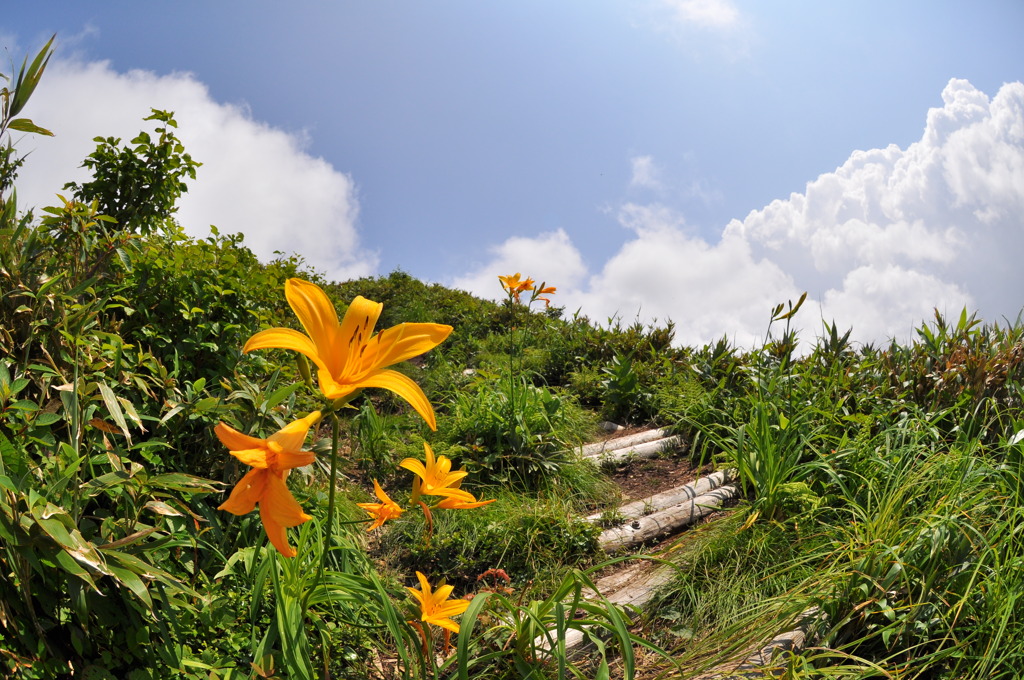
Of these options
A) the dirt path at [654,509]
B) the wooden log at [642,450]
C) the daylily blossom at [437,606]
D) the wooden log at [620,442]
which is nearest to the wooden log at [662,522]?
the dirt path at [654,509]

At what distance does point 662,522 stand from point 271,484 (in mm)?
2777

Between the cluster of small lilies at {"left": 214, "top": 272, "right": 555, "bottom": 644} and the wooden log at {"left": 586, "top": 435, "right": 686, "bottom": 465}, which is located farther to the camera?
the wooden log at {"left": 586, "top": 435, "right": 686, "bottom": 465}

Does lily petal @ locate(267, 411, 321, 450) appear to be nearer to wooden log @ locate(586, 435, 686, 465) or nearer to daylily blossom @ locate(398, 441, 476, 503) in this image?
daylily blossom @ locate(398, 441, 476, 503)

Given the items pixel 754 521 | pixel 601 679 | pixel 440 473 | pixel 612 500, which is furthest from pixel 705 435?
pixel 440 473

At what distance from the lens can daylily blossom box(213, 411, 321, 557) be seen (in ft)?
3.62

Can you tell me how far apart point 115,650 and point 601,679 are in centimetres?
141

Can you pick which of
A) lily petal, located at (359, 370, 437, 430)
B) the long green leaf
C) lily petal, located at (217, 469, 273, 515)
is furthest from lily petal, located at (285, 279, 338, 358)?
the long green leaf

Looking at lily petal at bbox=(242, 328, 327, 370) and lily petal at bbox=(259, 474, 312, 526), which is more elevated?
lily petal at bbox=(242, 328, 327, 370)

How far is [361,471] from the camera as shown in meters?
4.34

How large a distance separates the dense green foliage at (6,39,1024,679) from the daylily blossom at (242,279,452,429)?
0.41ft

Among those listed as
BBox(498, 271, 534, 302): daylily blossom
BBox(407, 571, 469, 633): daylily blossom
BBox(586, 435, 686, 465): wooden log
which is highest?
BBox(498, 271, 534, 302): daylily blossom

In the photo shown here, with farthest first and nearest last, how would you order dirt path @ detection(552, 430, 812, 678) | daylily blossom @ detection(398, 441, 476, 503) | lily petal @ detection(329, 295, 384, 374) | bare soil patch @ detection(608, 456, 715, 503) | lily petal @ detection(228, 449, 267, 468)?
1. bare soil patch @ detection(608, 456, 715, 503)
2. dirt path @ detection(552, 430, 812, 678)
3. daylily blossom @ detection(398, 441, 476, 503)
4. lily petal @ detection(329, 295, 384, 374)
5. lily petal @ detection(228, 449, 267, 468)

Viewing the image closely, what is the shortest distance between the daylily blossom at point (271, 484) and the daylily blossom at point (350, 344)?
102mm

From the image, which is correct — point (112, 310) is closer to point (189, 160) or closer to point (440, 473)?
point (189, 160)
